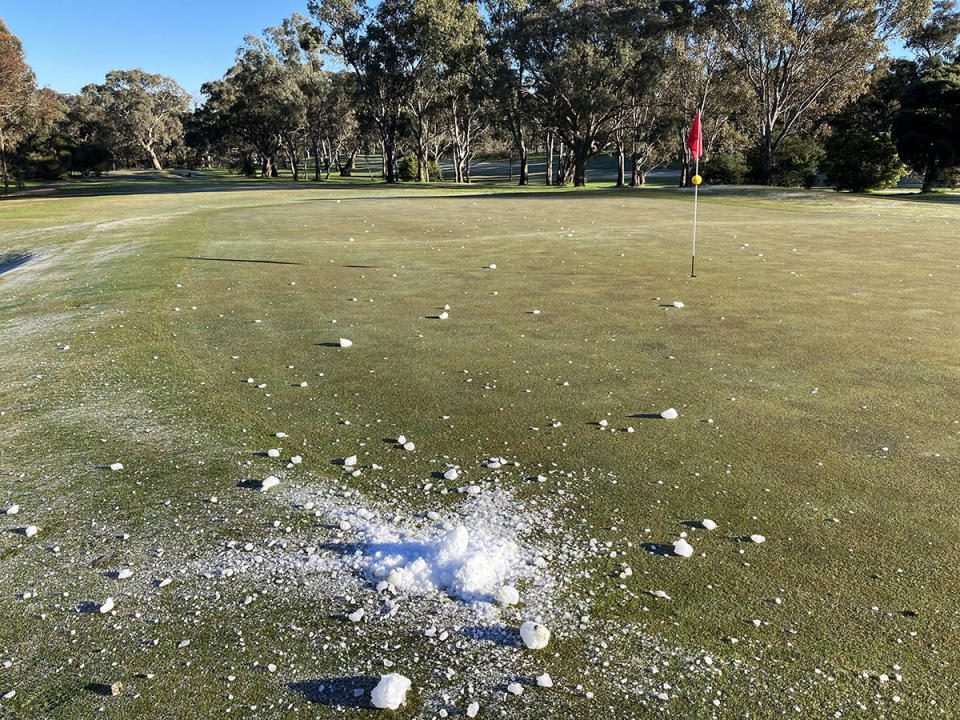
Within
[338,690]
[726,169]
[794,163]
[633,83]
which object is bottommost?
[338,690]

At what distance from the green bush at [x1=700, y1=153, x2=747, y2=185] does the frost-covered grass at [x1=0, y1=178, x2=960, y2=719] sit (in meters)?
42.5

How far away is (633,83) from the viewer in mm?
51594

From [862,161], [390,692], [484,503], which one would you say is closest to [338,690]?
[390,692]

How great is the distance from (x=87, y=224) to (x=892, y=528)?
94.7ft

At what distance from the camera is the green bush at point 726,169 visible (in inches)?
1948

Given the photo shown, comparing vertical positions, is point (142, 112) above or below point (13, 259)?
above

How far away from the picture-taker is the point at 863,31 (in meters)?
40.2

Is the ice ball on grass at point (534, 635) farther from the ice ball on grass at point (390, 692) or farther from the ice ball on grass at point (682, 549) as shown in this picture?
the ice ball on grass at point (682, 549)

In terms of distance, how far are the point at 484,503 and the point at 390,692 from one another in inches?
75.8

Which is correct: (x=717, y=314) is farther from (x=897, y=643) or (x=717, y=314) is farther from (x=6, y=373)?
(x=6, y=373)

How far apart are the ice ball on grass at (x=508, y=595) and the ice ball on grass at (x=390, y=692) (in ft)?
2.66

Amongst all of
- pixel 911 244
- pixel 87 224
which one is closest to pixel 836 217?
pixel 911 244

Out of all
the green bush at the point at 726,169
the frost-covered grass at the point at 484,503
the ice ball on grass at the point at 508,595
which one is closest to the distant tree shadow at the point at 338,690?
the frost-covered grass at the point at 484,503

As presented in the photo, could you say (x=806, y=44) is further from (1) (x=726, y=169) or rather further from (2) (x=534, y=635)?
(2) (x=534, y=635)
